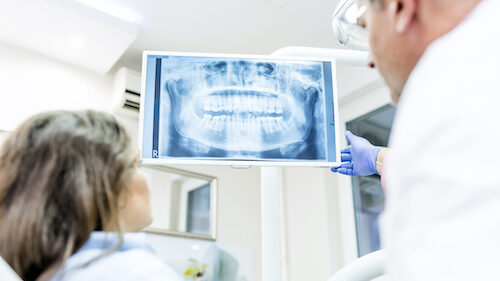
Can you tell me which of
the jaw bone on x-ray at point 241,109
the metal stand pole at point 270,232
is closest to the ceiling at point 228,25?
the jaw bone on x-ray at point 241,109

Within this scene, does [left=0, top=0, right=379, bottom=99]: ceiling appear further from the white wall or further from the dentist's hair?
the dentist's hair

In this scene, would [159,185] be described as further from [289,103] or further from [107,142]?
[107,142]

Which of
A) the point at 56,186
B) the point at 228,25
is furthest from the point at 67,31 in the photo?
the point at 56,186

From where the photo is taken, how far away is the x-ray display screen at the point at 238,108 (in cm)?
155

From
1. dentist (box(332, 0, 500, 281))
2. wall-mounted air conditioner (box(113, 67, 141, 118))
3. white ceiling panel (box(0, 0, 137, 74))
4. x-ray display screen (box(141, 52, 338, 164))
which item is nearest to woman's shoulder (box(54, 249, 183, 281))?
dentist (box(332, 0, 500, 281))

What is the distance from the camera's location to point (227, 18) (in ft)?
9.61

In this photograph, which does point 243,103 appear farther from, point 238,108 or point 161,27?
point 161,27

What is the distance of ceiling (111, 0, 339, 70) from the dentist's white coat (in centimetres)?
233

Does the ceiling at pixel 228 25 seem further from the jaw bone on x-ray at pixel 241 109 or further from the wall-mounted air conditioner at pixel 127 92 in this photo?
the jaw bone on x-ray at pixel 241 109

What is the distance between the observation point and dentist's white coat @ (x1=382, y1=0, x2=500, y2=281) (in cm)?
48

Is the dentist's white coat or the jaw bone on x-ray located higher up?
the jaw bone on x-ray

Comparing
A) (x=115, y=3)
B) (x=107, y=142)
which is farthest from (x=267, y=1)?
(x=107, y=142)

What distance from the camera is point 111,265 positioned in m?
0.71

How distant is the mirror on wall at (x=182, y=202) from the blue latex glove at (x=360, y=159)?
1573mm
